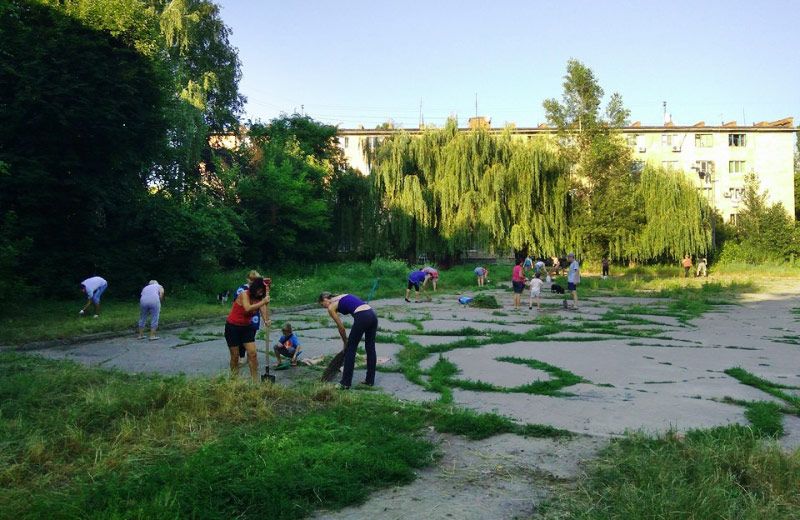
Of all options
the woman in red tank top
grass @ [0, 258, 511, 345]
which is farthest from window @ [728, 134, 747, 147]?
the woman in red tank top

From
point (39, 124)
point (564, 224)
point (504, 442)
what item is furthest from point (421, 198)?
point (504, 442)

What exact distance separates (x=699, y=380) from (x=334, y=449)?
21.8ft

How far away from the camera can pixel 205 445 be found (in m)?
5.21

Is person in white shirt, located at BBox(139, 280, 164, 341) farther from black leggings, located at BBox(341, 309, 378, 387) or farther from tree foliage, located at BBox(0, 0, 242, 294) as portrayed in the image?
black leggings, located at BBox(341, 309, 378, 387)

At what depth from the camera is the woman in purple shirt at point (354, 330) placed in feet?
27.6

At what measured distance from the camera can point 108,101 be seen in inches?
795

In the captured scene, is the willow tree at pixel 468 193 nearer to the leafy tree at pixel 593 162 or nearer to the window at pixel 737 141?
the leafy tree at pixel 593 162

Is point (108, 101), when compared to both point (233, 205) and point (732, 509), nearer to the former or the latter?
point (233, 205)

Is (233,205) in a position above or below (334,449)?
above

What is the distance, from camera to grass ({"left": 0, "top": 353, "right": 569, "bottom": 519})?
414cm

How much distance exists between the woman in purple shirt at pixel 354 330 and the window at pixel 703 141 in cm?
5733

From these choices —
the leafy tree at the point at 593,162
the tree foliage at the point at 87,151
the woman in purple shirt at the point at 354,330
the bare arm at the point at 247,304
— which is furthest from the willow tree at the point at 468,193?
the bare arm at the point at 247,304

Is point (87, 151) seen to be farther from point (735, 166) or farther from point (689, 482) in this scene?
point (735, 166)

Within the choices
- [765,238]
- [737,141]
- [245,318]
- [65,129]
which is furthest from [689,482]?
[737,141]
